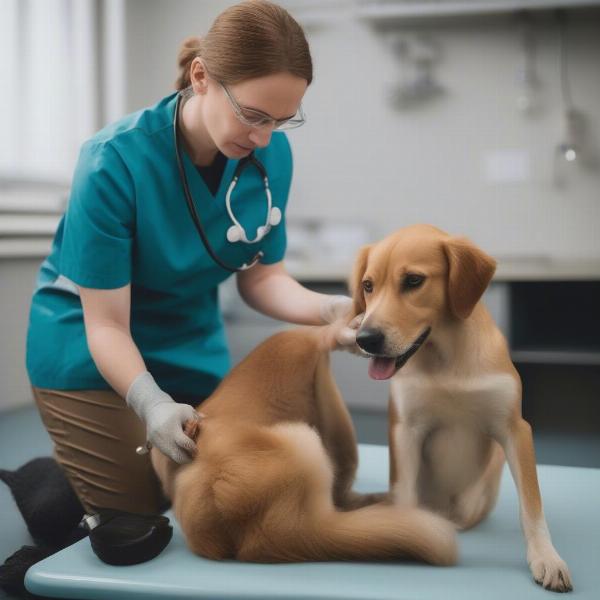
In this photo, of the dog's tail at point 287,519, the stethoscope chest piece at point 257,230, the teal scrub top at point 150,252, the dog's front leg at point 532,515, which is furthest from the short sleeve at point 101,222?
the dog's front leg at point 532,515

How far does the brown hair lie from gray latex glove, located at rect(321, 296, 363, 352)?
1.19 feet

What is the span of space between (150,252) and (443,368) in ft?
1.84

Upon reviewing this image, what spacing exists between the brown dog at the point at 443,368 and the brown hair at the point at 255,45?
0.29 m

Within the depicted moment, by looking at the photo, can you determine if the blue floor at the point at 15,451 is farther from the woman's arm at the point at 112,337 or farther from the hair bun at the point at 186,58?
the hair bun at the point at 186,58

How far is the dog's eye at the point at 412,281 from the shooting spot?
0.99m

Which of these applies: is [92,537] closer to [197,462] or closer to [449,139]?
[197,462]

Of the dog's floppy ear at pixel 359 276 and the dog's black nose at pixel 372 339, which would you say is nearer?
the dog's black nose at pixel 372 339

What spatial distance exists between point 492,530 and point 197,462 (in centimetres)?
45

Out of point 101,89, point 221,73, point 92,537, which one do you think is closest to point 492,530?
point 92,537

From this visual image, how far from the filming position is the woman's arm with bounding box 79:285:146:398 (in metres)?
1.17

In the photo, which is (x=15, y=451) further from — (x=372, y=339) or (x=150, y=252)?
(x=372, y=339)

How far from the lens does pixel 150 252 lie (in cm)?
131

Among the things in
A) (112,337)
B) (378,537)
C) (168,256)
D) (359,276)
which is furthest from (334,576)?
(168,256)

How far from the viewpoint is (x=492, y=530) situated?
44.3 inches
